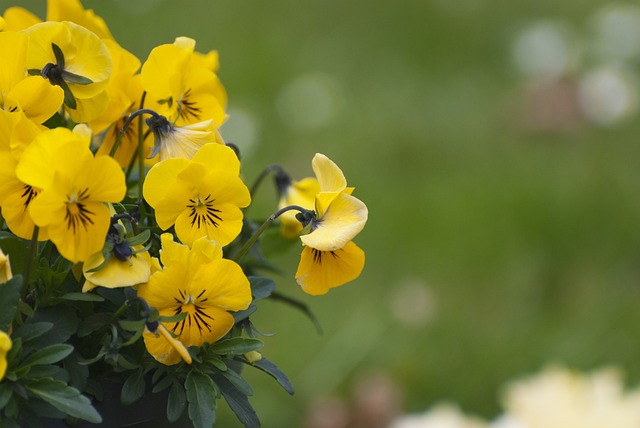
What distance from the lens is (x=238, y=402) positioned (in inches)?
27.7

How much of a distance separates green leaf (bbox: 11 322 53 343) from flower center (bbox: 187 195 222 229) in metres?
0.12

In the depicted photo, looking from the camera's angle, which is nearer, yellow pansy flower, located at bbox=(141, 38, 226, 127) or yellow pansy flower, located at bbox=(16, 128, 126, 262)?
yellow pansy flower, located at bbox=(16, 128, 126, 262)

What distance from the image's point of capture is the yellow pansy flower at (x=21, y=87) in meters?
0.70

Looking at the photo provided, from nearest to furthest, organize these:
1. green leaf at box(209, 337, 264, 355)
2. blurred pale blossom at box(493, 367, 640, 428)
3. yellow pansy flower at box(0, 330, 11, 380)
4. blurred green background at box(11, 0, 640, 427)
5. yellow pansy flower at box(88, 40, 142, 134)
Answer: yellow pansy flower at box(0, 330, 11, 380) < green leaf at box(209, 337, 264, 355) < yellow pansy flower at box(88, 40, 142, 134) < blurred pale blossom at box(493, 367, 640, 428) < blurred green background at box(11, 0, 640, 427)

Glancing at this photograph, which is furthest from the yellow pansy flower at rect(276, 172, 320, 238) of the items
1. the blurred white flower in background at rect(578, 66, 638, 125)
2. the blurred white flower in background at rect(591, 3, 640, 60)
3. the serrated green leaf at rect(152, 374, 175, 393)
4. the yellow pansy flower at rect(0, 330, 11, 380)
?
the blurred white flower in background at rect(591, 3, 640, 60)

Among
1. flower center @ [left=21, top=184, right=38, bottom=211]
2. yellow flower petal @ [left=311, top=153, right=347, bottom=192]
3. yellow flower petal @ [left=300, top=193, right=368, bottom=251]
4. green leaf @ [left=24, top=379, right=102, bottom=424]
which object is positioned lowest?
green leaf @ [left=24, top=379, right=102, bottom=424]

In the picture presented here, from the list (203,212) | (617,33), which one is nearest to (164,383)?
(203,212)

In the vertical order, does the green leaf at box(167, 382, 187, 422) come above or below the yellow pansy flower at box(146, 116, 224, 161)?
below

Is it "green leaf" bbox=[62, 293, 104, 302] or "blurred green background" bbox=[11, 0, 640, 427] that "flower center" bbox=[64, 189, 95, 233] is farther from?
"blurred green background" bbox=[11, 0, 640, 427]

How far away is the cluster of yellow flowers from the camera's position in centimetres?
65

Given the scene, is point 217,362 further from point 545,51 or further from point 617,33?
point 617,33

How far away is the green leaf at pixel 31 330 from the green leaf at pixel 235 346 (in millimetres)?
117

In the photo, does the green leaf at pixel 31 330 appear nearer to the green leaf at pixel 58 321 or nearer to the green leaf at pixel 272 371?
the green leaf at pixel 58 321

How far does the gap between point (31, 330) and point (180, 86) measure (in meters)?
0.25
